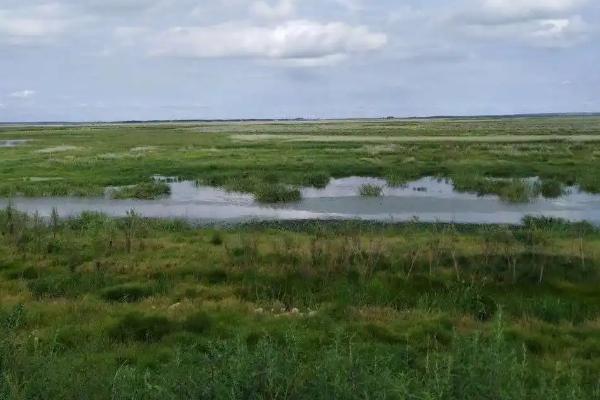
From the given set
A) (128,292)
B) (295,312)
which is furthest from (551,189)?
(128,292)

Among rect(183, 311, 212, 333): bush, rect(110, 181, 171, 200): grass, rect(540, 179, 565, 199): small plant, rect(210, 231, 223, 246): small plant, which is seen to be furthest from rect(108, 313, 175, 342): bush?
rect(540, 179, 565, 199): small plant

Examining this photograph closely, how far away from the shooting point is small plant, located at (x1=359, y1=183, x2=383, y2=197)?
107 ft

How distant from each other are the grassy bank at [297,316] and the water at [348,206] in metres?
6.61

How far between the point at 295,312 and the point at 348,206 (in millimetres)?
18390

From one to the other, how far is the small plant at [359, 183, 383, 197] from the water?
49 centimetres

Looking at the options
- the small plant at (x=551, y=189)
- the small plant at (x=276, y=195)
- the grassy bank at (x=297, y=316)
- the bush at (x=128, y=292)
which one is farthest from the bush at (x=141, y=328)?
the small plant at (x=551, y=189)

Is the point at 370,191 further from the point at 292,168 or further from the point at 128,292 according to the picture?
the point at 128,292

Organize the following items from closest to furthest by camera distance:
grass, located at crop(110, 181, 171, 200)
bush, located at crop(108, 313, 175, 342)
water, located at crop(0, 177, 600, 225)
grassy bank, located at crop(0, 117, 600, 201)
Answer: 1. bush, located at crop(108, 313, 175, 342)
2. water, located at crop(0, 177, 600, 225)
3. grass, located at crop(110, 181, 171, 200)
4. grassy bank, located at crop(0, 117, 600, 201)

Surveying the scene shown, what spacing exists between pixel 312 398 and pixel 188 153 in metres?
52.5

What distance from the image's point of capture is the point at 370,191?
3291 centimetres

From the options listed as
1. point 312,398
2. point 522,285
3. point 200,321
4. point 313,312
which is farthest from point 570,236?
point 312,398

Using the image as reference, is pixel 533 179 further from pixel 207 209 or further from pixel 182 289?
→ pixel 182 289

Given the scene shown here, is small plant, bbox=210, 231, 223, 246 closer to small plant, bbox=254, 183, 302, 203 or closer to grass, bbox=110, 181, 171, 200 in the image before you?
small plant, bbox=254, 183, 302, 203

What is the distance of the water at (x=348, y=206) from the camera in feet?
87.5
